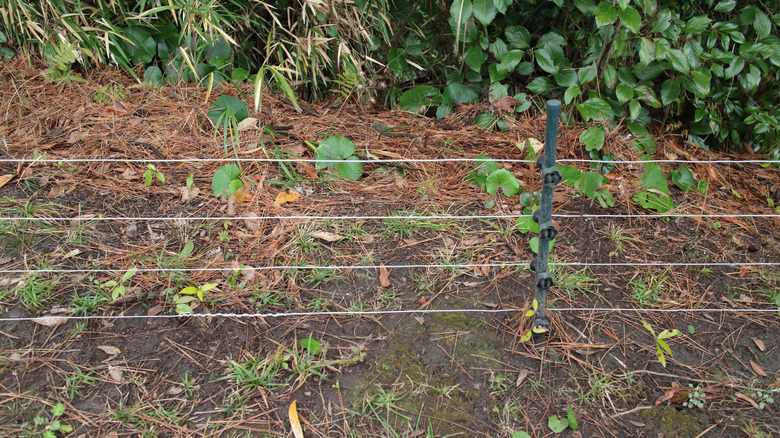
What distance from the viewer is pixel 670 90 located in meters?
2.45

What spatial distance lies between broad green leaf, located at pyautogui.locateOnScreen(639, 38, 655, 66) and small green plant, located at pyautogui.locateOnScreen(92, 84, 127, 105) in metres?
2.36

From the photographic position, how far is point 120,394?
1640 millimetres

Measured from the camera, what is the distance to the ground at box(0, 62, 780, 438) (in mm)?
1622

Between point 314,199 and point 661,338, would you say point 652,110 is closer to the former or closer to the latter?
point 661,338

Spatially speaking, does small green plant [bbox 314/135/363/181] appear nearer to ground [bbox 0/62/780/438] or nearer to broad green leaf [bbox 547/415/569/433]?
ground [bbox 0/62/780/438]

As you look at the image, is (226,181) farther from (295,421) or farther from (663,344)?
(663,344)

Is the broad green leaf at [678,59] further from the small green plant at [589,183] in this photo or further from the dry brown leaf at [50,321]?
the dry brown leaf at [50,321]

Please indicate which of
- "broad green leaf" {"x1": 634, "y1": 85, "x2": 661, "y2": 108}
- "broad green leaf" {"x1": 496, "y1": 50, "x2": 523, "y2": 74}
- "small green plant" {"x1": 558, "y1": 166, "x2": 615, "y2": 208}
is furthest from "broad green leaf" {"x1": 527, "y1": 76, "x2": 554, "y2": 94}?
"small green plant" {"x1": 558, "y1": 166, "x2": 615, "y2": 208}

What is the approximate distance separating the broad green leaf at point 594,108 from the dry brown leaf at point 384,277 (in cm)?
112

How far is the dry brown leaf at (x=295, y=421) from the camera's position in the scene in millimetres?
1554

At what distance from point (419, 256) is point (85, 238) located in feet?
4.17

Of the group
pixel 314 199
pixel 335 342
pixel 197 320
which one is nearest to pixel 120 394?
pixel 197 320

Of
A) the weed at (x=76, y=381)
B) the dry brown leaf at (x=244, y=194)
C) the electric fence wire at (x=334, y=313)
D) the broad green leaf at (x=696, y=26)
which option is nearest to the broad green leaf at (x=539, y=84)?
the broad green leaf at (x=696, y=26)

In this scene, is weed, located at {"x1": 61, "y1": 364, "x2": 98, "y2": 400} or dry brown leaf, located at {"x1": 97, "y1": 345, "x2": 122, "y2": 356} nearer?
weed, located at {"x1": 61, "y1": 364, "x2": 98, "y2": 400}
